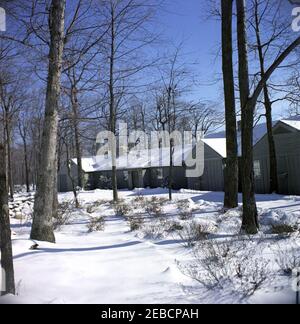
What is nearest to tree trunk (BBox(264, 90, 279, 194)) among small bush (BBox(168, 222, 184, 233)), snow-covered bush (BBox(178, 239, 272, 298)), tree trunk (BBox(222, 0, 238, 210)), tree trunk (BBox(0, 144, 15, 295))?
tree trunk (BBox(222, 0, 238, 210))

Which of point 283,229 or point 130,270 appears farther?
point 283,229

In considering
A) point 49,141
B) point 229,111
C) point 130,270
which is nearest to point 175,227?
point 49,141

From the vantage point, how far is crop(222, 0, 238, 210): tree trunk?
42.5ft

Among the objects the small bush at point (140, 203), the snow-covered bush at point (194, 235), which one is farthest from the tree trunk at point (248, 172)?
the small bush at point (140, 203)

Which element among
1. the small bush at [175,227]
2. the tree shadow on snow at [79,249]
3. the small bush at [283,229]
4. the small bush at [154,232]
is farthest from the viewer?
the small bush at [175,227]

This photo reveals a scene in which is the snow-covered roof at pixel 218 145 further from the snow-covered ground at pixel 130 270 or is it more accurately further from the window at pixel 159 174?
the snow-covered ground at pixel 130 270

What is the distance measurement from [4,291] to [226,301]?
2.52 m

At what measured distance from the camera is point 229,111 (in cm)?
1371

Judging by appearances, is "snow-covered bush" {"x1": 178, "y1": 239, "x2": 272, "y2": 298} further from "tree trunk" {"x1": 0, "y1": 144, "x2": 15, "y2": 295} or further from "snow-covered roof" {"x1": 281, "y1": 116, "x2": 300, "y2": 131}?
"snow-covered roof" {"x1": 281, "y1": 116, "x2": 300, "y2": 131}

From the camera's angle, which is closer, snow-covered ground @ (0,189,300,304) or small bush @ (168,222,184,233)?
snow-covered ground @ (0,189,300,304)

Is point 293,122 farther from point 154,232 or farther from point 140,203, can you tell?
point 154,232

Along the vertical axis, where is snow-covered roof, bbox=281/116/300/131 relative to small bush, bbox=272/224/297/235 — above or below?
above

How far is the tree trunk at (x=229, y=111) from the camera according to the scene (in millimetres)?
12961
